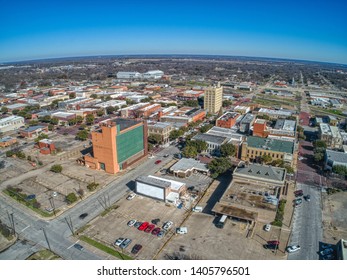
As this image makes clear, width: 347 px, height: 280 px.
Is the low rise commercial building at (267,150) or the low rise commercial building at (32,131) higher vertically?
the low rise commercial building at (267,150)

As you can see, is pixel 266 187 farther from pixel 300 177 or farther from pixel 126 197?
pixel 126 197

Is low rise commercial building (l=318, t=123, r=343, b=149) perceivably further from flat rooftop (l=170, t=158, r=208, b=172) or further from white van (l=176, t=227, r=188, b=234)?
white van (l=176, t=227, r=188, b=234)

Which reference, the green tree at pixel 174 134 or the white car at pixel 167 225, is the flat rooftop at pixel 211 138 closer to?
the green tree at pixel 174 134

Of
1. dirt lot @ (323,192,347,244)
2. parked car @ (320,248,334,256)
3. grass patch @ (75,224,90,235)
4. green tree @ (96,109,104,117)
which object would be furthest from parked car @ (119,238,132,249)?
green tree @ (96,109,104,117)

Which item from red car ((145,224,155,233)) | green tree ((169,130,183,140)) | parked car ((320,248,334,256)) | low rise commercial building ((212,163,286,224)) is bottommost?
red car ((145,224,155,233))

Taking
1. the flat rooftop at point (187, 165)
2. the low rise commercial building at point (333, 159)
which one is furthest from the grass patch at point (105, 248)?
the low rise commercial building at point (333, 159)
